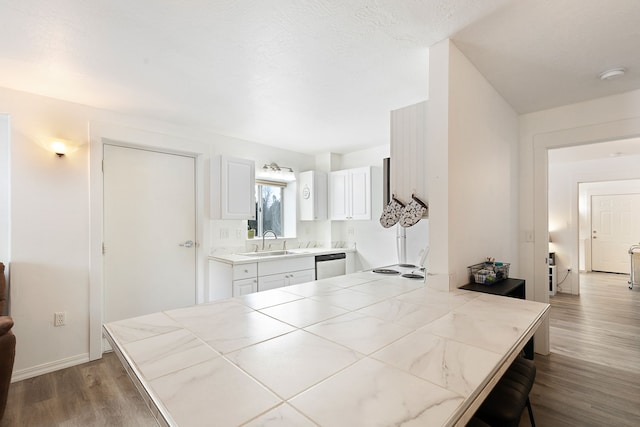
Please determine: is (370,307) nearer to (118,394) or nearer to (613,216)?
(118,394)

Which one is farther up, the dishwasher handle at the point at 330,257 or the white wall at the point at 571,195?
the white wall at the point at 571,195

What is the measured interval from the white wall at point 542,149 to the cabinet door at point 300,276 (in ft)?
7.59

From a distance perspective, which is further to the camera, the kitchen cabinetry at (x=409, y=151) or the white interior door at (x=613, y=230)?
the white interior door at (x=613, y=230)

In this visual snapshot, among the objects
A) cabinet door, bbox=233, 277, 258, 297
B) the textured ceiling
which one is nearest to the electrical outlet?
cabinet door, bbox=233, 277, 258, 297

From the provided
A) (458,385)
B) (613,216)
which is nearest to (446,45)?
(458,385)

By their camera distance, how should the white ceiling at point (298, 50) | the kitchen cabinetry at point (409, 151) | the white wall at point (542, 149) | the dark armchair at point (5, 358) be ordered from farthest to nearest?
the white wall at point (542, 149) < the kitchen cabinetry at point (409, 151) < the dark armchair at point (5, 358) < the white ceiling at point (298, 50)

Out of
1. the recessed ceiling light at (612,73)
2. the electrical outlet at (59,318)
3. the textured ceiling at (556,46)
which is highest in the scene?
the textured ceiling at (556,46)

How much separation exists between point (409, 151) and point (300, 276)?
2236 millimetres

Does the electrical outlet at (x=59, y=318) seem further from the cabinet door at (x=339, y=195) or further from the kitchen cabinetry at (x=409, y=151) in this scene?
the cabinet door at (x=339, y=195)

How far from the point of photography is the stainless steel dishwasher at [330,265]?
3.96 meters

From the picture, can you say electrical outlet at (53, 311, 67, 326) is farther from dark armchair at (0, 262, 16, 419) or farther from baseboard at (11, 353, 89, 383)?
dark armchair at (0, 262, 16, 419)

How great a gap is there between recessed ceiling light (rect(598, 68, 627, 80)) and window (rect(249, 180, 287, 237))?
11.8 ft

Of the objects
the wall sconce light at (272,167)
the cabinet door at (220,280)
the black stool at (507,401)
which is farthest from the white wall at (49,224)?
the black stool at (507,401)

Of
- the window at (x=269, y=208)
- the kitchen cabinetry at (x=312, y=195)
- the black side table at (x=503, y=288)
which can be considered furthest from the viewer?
the kitchen cabinetry at (x=312, y=195)
